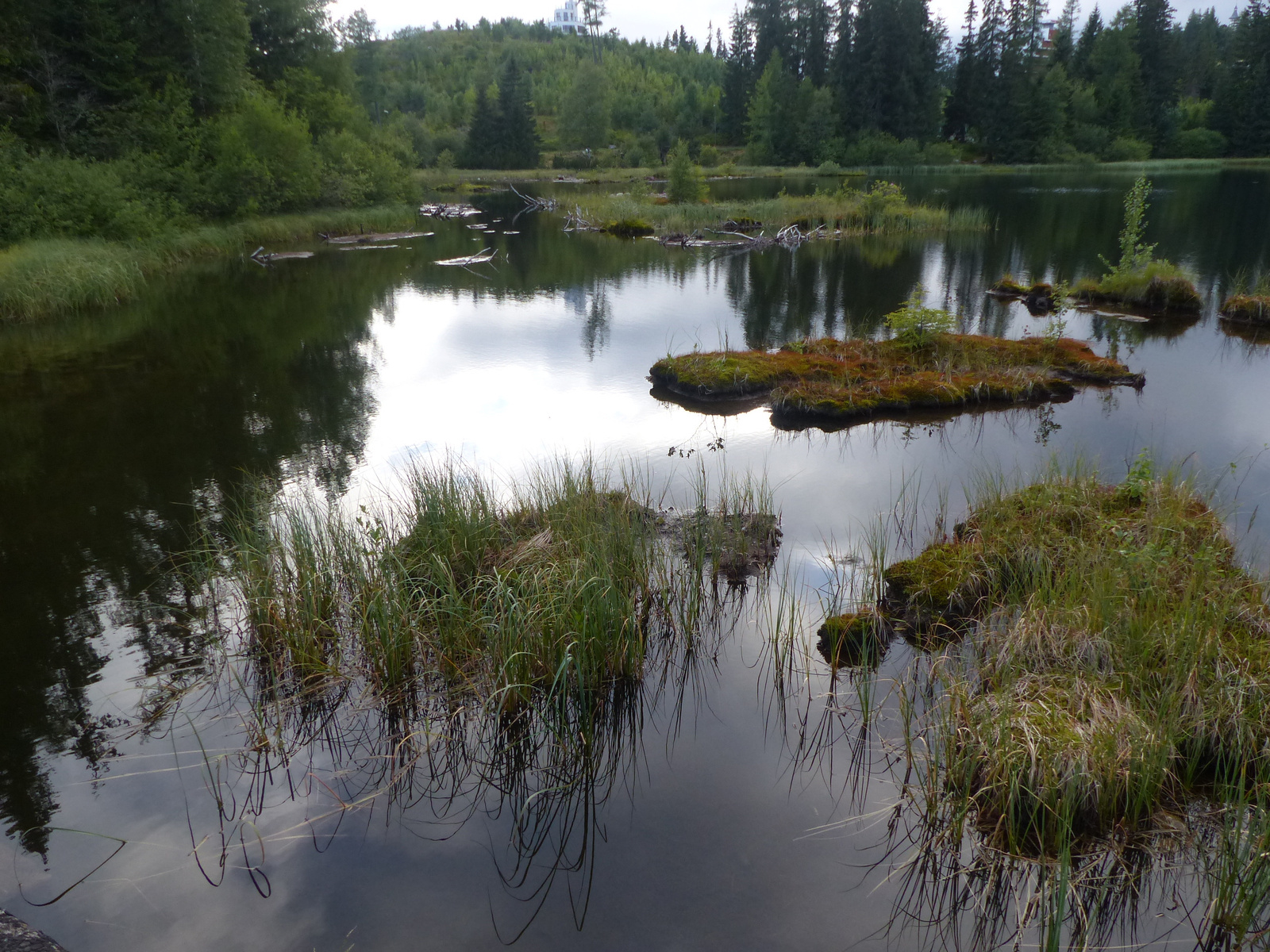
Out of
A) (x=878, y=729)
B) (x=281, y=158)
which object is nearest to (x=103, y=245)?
(x=281, y=158)

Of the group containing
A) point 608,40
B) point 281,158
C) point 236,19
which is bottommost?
point 281,158

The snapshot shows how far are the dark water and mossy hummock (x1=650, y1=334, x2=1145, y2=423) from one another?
41cm

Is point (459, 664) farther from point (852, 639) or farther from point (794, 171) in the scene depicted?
point (794, 171)

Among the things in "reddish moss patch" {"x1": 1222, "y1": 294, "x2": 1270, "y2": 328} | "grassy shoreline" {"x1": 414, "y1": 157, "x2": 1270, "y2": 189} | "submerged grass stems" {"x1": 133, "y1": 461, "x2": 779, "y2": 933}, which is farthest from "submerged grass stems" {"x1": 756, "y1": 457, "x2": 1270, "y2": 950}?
"grassy shoreline" {"x1": 414, "y1": 157, "x2": 1270, "y2": 189}

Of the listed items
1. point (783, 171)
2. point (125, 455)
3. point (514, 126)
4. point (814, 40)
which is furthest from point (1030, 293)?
point (814, 40)

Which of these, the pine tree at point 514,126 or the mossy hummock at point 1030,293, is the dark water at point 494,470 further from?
the pine tree at point 514,126

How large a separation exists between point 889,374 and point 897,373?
0.98 ft

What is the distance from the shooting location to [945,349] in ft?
37.1

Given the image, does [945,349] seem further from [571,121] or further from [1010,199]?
[571,121]

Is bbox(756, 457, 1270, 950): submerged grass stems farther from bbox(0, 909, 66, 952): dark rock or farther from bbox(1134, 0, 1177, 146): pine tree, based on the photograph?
bbox(1134, 0, 1177, 146): pine tree

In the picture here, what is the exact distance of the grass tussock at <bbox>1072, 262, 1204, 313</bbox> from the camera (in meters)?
14.7

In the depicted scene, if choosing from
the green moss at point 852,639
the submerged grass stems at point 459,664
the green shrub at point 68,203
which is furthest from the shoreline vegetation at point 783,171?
the green moss at point 852,639

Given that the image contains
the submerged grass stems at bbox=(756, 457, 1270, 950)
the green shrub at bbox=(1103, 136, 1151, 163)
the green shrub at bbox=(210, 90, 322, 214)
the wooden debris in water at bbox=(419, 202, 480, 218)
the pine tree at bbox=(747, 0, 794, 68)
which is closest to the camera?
the submerged grass stems at bbox=(756, 457, 1270, 950)

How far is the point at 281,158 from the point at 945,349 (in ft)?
78.5
